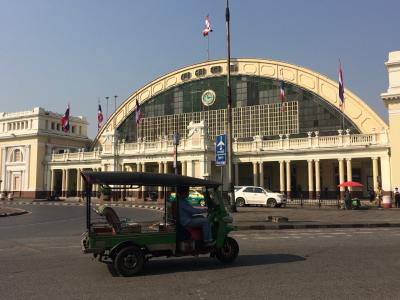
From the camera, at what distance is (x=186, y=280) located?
8.84 meters

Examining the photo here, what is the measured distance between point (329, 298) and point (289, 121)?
5385 cm

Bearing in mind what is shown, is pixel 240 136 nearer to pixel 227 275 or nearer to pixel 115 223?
pixel 115 223

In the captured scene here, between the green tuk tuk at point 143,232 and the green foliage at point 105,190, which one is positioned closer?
the green tuk tuk at point 143,232

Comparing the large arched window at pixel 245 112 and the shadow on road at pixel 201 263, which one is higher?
the large arched window at pixel 245 112

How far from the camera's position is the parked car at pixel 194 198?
34.0 feet

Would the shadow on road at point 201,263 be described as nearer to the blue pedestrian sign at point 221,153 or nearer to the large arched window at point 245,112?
the blue pedestrian sign at point 221,153

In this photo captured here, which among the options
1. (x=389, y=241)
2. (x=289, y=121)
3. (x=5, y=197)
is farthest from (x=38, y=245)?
(x=5, y=197)

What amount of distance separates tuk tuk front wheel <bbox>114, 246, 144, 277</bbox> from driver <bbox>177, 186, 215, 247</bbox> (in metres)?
1.28

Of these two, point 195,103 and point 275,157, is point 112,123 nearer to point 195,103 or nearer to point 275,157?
point 195,103

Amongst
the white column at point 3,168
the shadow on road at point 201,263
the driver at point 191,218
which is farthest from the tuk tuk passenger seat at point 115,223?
the white column at point 3,168

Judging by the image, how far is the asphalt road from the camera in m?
7.67

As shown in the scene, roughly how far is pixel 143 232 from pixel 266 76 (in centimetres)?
5669

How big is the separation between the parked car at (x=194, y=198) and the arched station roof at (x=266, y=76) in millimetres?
46829

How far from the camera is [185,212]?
33.6ft
